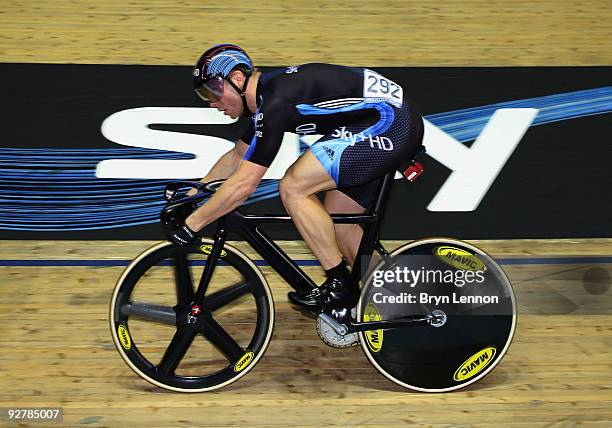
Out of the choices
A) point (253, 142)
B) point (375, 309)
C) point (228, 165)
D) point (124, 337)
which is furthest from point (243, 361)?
point (253, 142)

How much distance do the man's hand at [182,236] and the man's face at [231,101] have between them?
0.56 m

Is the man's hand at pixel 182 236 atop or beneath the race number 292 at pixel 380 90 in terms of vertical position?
beneath

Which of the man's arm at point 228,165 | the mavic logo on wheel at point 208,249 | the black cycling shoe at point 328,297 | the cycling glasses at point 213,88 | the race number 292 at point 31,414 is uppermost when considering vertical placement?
the cycling glasses at point 213,88

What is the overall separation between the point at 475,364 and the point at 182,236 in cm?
155

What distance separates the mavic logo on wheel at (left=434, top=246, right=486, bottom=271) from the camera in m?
4.60

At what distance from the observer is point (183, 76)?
704 centimetres

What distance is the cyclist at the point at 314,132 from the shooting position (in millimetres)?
4246

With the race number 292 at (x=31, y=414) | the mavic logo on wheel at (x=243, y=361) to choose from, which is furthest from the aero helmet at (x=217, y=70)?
the race number 292 at (x=31, y=414)

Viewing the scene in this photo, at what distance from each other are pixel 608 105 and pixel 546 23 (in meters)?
1.91

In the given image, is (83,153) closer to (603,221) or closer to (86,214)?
(86,214)

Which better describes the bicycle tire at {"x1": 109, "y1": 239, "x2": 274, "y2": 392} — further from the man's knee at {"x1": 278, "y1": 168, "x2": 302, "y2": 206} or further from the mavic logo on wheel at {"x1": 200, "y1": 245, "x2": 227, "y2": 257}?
the man's knee at {"x1": 278, "y1": 168, "x2": 302, "y2": 206}

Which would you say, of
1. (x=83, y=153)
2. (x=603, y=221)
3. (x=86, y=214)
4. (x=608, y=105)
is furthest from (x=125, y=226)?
(x=608, y=105)

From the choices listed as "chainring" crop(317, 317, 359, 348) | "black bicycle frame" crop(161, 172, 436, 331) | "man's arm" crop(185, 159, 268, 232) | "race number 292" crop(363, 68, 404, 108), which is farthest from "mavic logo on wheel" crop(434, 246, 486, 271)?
"man's arm" crop(185, 159, 268, 232)

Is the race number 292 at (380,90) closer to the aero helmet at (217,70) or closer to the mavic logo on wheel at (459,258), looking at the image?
the aero helmet at (217,70)
